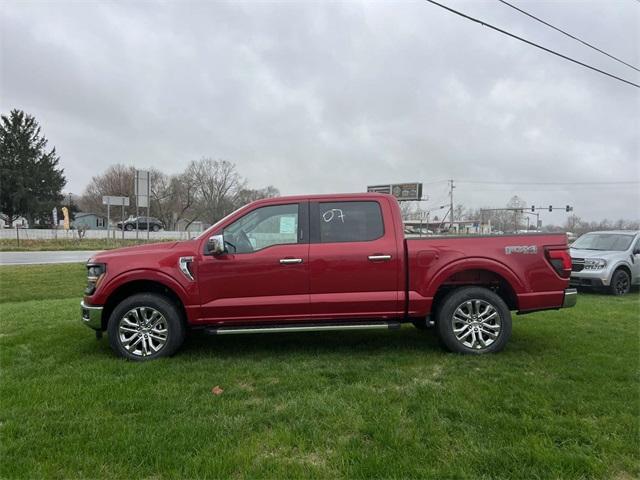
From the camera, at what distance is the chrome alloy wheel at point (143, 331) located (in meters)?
5.05

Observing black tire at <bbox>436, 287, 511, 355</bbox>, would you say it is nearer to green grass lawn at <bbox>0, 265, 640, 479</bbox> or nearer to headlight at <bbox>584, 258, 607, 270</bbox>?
green grass lawn at <bbox>0, 265, 640, 479</bbox>

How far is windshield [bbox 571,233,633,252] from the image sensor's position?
436 inches

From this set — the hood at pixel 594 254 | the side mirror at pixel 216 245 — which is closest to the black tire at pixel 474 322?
the side mirror at pixel 216 245

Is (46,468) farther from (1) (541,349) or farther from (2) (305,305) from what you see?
(1) (541,349)

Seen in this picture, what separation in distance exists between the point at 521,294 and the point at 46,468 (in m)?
4.74

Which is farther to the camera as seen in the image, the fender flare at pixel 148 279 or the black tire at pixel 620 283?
the black tire at pixel 620 283

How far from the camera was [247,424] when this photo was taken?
11.3ft

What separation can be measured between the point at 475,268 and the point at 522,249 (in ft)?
1.95

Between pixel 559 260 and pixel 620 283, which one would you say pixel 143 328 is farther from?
pixel 620 283

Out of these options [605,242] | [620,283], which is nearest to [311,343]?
[620,283]

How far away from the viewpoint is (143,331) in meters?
5.07

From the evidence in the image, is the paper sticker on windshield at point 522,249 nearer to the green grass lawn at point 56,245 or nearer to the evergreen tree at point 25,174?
the green grass lawn at point 56,245

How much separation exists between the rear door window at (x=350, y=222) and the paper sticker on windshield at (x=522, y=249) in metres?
1.46

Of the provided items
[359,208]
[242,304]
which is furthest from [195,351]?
[359,208]
